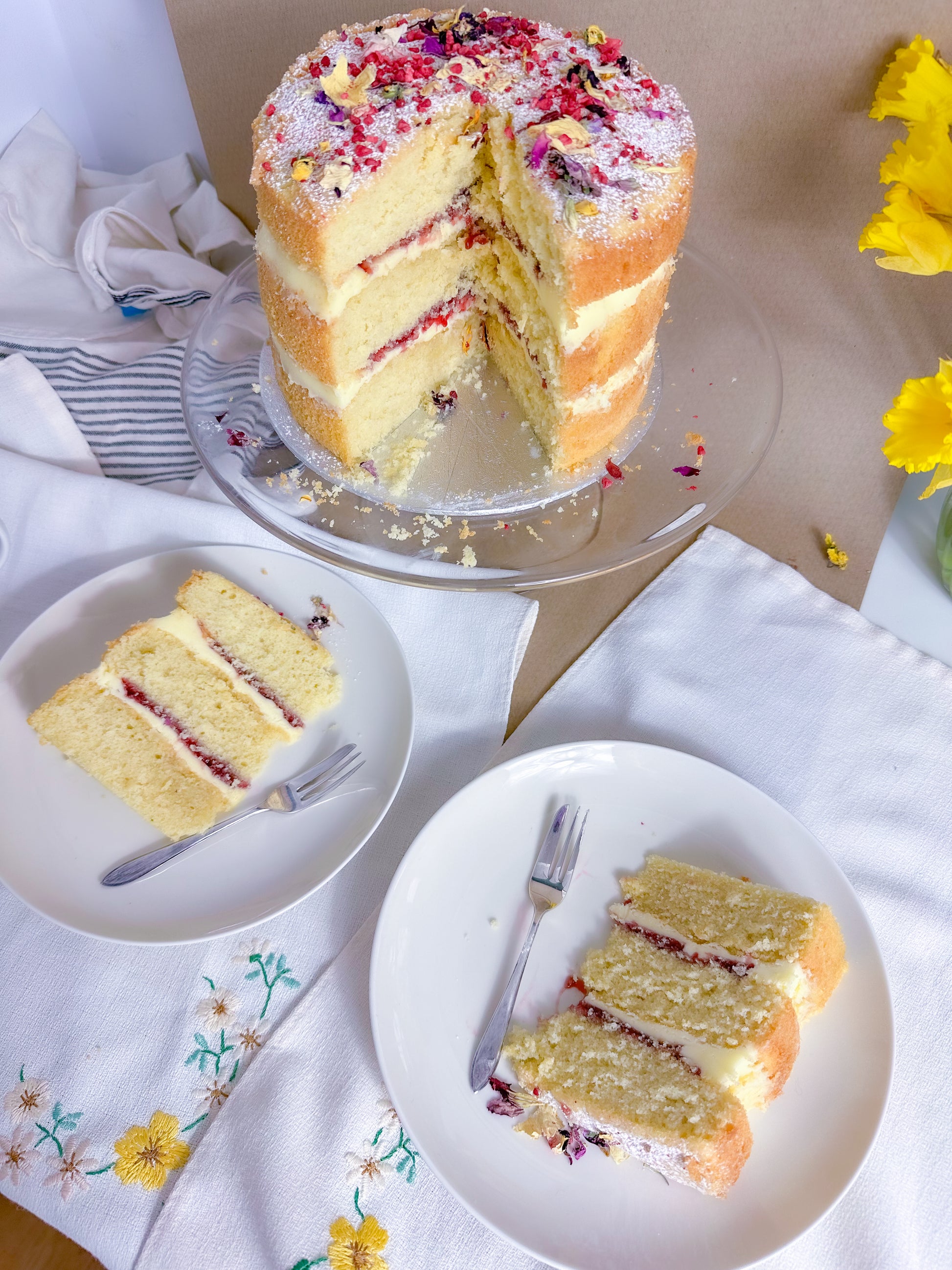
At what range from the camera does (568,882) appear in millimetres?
1400

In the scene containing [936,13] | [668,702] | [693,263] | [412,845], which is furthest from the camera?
[693,263]

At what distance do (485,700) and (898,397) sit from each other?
84 centimetres

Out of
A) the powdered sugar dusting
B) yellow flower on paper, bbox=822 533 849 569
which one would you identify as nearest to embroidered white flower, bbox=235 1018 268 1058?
the powdered sugar dusting

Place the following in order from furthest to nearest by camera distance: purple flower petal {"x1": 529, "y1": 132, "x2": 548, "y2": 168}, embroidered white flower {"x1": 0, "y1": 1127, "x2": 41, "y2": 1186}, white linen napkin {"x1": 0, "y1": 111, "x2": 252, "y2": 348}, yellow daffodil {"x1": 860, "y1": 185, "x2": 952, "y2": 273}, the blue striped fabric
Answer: white linen napkin {"x1": 0, "y1": 111, "x2": 252, "y2": 348} → the blue striped fabric → purple flower petal {"x1": 529, "y1": 132, "x2": 548, "y2": 168} → yellow daffodil {"x1": 860, "y1": 185, "x2": 952, "y2": 273} → embroidered white flower {"x1": 0, "y1": 1127, "x2": 41, "y2": 1186}

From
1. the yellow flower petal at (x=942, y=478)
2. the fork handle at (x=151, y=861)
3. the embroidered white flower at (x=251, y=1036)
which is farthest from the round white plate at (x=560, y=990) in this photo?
the yellow flower petal at (x=942, y=478)

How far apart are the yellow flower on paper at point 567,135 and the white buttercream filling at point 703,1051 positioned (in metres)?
1.34

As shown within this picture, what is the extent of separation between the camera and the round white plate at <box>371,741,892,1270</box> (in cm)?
117

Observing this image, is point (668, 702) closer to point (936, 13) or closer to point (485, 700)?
point (485, 700)

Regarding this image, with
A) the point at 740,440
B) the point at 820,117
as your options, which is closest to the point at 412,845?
the point at 740,440

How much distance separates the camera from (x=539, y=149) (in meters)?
1.50

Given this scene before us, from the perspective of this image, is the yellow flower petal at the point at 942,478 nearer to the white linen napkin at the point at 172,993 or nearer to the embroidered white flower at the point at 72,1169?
the white linen napkin at the point at 172,993

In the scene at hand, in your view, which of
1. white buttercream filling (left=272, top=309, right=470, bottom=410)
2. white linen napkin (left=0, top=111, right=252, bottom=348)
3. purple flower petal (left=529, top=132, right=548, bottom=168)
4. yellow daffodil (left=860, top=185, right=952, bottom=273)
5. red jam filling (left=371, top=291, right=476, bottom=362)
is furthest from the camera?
white linen napkin (left=0, top=111, right=252, bottom=348)

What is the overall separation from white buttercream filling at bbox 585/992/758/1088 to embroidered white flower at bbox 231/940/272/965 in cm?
50

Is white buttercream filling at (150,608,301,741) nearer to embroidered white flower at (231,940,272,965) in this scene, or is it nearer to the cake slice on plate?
embroidered white flower at (231,940,272,965)
